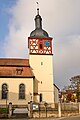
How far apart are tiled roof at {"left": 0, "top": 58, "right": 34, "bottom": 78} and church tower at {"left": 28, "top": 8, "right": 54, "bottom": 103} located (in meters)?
1.53

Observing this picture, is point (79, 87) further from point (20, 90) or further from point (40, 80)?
point (20, 90)

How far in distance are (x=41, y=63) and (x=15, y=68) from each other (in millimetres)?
5194

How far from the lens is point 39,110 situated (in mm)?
33969

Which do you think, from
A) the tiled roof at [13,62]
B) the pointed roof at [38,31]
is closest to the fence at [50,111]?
the tiled roof at [13,62]

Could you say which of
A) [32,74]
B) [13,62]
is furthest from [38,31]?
[32,74]

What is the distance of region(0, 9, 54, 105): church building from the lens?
1815 inches

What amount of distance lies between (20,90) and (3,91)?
3075 millimetres

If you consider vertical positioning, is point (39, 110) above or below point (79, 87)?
below

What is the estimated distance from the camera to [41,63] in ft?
162

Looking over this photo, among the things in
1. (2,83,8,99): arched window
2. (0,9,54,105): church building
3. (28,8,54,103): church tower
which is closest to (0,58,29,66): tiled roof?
(0,9,54,105): church building

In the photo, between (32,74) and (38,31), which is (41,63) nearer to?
(32,74)

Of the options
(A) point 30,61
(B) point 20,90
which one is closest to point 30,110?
(B) point 20,90

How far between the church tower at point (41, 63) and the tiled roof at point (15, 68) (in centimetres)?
153

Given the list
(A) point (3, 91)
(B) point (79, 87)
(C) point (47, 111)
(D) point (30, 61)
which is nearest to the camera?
(C) point (47, 111)
